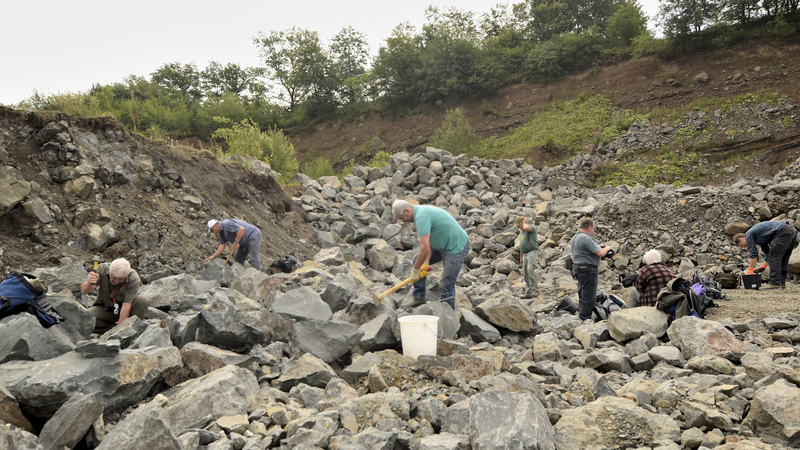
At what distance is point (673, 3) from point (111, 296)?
27.0m

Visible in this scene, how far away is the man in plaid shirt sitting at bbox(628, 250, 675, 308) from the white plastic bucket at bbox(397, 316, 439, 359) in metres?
3.30

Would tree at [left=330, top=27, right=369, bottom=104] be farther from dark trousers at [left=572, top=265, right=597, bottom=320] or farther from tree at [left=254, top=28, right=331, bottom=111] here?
dark trousers at [left=572, top=265, right=597, bottom=320]

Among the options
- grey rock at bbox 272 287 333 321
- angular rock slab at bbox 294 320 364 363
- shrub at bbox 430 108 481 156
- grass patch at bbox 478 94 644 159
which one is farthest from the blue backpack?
grass patch at bbox 478 94 644 159

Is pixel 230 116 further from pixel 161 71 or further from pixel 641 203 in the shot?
pixel 641 203

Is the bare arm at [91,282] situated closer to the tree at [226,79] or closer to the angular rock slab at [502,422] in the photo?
the angular rock slab at [502,422]

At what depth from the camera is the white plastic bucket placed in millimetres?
4418

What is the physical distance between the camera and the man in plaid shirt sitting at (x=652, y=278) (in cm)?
609

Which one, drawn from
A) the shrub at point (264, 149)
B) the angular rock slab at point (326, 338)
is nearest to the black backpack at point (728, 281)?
the angular rock slab at point (326, 338)

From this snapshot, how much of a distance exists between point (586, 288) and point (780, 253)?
405 centimetres

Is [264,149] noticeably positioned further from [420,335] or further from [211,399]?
[211,399]

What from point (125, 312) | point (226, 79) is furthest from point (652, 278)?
point (226, 79)

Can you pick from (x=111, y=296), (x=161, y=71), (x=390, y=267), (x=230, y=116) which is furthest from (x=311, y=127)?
(x=111, y=296)

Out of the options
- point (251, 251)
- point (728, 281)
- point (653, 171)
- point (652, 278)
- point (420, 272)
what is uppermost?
point (653, 171)

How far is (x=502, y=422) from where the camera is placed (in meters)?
2.89
